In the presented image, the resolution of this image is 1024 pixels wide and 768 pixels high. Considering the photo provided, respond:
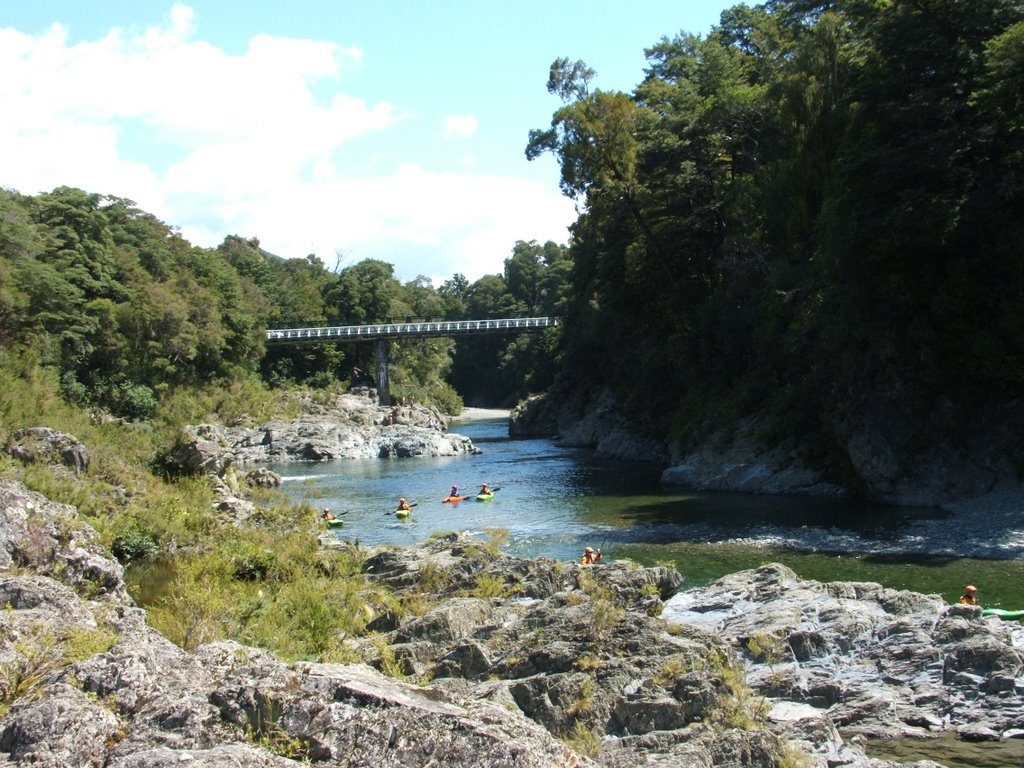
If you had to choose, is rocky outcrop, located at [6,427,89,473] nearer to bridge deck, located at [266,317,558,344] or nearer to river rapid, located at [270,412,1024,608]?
river rapid, located at [270,412,1024,608]

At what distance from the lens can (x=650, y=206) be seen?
45875mm

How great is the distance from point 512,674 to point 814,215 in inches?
1107

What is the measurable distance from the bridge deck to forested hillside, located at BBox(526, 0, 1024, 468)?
25.1 metres

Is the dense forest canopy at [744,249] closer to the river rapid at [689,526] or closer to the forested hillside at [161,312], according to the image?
the forested hillside at [161,312]

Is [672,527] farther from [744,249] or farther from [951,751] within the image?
[744,249]

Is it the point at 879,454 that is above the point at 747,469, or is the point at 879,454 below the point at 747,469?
above

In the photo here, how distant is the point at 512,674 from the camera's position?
1282 cm

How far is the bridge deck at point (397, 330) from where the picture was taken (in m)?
76.6

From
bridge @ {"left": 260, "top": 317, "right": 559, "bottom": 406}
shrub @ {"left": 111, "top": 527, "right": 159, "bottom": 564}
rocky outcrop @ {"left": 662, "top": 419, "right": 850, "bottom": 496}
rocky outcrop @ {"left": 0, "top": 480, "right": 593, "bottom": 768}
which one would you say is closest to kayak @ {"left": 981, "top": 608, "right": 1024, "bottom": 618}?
rocky outcrop @ {"left": 0, "top": 480, "right": 593, "bottom": 768}

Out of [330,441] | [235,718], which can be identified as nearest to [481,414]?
[330,441]

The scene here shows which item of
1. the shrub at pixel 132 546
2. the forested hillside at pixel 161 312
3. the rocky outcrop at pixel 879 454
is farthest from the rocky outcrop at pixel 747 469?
the forested hillside at pixel 161 312

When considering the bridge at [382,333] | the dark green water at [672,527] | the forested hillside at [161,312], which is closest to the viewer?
the dark green water at [672,527]

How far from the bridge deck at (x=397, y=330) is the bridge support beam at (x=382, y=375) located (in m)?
0.82

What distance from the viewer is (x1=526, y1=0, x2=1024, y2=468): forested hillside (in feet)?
89.1
